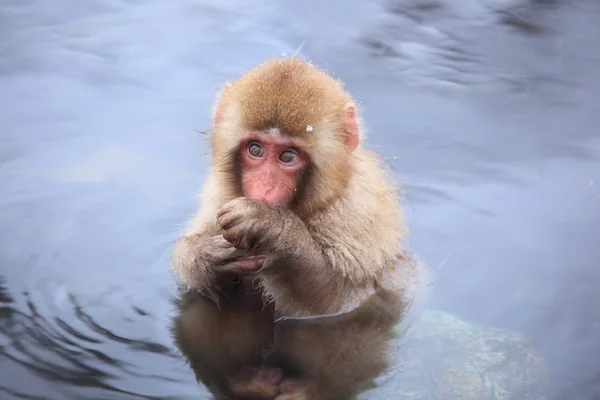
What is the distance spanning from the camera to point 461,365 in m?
5.51

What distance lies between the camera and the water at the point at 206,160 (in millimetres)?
5426

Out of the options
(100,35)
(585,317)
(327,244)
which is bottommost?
(585,317)

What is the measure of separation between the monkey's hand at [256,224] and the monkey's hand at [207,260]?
20 cm

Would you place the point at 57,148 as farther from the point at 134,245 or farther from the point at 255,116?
the point at 255,116

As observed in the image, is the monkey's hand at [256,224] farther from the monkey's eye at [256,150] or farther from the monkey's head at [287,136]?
the monkey's eye at [256,150]

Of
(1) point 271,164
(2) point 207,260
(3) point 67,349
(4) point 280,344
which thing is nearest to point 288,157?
(1) point 271,164

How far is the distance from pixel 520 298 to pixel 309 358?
1777 mm

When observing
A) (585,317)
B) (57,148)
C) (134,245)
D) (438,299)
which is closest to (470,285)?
(438,299)

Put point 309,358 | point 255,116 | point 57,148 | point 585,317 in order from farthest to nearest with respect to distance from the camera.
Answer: point 57,148 → point 585,317 → point 309,358 → point 255,116

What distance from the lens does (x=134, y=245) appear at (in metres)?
6.21

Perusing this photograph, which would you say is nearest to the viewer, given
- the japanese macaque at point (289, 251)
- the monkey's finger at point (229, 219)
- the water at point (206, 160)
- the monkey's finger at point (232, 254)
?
the monkey's finger at point (229, 219)

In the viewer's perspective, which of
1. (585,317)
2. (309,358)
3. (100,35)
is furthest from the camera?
(100,35)

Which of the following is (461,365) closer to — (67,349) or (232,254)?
(232,254)

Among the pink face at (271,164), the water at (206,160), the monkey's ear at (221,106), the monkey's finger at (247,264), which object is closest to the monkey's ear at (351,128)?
the pink face at (271,164)
